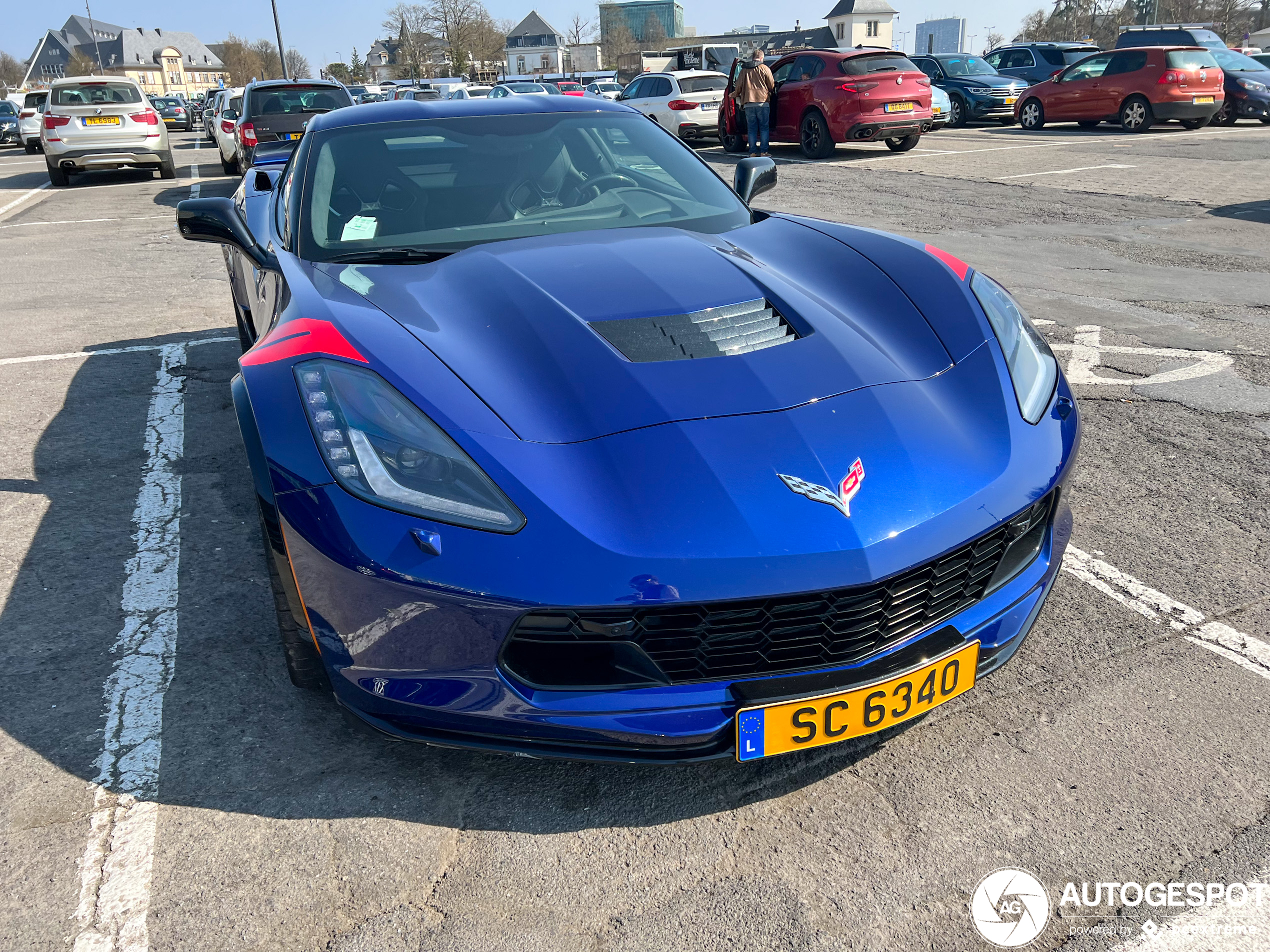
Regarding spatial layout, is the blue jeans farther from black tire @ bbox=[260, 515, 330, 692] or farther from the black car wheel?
black tire @ bbox=[260, 515, 330, 692]

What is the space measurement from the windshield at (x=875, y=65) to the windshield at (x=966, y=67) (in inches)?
272

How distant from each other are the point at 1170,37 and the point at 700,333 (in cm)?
2349

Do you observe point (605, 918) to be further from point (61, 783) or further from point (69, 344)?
point (69, 344)

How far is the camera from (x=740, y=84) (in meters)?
15.1

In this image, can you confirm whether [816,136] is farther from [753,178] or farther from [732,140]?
[753,178]

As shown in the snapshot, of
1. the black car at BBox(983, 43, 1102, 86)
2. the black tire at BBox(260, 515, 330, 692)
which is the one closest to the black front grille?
the black tire at BBox(260, 515, 330, 692)

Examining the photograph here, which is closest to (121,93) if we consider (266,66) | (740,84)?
(740,84)

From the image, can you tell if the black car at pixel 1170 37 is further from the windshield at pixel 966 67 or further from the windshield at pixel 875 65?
the windshield at pixel 875 65

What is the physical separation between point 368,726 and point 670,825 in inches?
25.7

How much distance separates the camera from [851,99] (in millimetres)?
14648

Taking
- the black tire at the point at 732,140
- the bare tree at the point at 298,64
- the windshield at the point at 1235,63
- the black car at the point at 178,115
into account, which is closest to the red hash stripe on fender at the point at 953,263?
the black tire at the point at 732,140

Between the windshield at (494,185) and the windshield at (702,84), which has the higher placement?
the windshield at (702,84)

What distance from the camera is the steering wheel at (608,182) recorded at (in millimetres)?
3451

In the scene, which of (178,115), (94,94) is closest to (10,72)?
(178,115)
